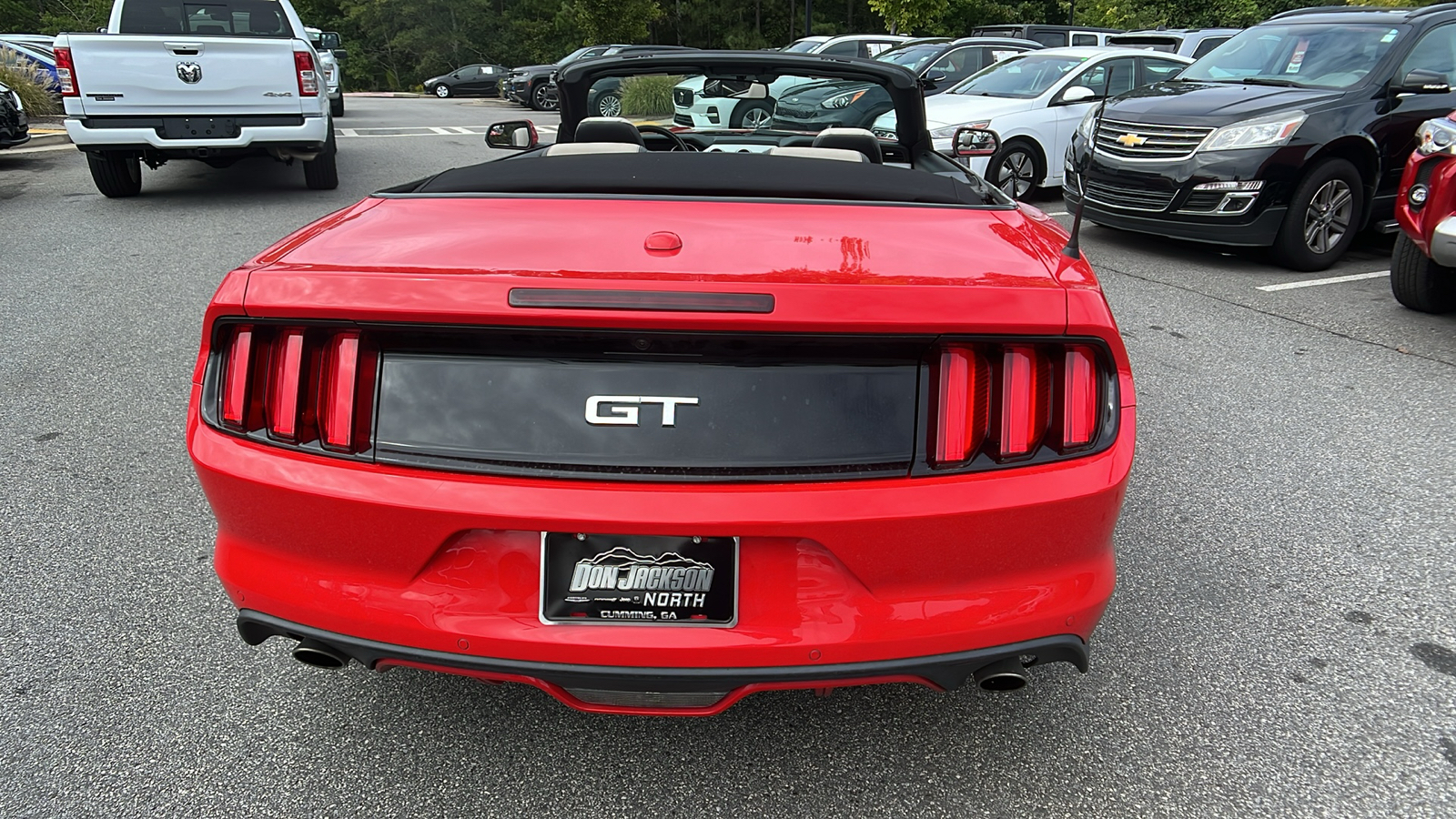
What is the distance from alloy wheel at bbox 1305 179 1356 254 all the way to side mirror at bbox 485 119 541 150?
5.58 meters

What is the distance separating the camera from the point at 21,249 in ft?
23.8

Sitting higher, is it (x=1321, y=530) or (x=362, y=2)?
(x=362, y=2)

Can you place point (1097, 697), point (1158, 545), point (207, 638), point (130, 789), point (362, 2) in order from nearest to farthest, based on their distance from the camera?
point (130, 789) → point (1097, 697) → point (207, 638) → point (1158, 545) → point (362, 2)

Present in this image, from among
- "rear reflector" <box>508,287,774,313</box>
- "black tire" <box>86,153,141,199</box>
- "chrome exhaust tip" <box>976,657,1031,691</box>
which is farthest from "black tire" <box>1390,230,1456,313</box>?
"black tire" <box>86,153,141,199</box>

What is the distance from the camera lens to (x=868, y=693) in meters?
2.46

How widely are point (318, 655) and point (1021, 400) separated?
4.73 feet

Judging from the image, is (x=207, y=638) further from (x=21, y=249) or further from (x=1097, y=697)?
(x=21, y=249)

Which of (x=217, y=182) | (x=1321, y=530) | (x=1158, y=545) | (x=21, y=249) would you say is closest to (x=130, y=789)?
(x=1158, y=545)

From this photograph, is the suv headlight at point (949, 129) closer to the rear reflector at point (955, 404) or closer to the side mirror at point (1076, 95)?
the side mirror at point (1076, 95)

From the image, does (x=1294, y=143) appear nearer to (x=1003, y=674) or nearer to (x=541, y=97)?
(x=1003, y=674)

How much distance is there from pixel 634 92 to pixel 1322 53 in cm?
1046

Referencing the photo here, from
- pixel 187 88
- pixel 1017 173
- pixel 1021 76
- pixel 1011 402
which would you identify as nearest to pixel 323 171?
pixel 187 88

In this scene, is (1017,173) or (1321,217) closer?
(1321,217)

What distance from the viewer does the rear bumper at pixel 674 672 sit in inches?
69.4
